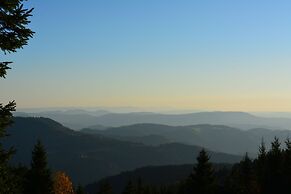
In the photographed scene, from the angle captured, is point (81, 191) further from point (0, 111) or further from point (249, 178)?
point (0, 111)

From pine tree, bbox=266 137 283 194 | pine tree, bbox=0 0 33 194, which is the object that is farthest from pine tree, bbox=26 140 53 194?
pine tree, bbox=266 137 283 194

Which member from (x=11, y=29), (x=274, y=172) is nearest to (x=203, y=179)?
(x=274, y=172)

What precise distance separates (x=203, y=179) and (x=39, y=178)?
17.5m

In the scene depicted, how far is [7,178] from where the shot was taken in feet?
44.7

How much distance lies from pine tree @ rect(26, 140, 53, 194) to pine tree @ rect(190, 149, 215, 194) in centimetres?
1598

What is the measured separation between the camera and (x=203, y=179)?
46656 millimetres

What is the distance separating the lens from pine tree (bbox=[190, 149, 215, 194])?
46.5 metres

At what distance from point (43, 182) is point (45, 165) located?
1.52 meters

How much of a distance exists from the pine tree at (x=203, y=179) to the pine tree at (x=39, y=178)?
52.4ft

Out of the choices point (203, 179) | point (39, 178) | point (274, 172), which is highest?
point (39, 178)

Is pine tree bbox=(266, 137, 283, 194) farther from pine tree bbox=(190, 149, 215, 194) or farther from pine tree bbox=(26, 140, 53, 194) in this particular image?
pine tree bbox=(26, 140, 53, 194)

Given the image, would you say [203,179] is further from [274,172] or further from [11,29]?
[11,29]

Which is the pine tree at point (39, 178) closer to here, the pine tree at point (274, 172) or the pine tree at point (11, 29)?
the pine tree at point (11, 29)

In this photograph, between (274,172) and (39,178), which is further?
(274,172)
